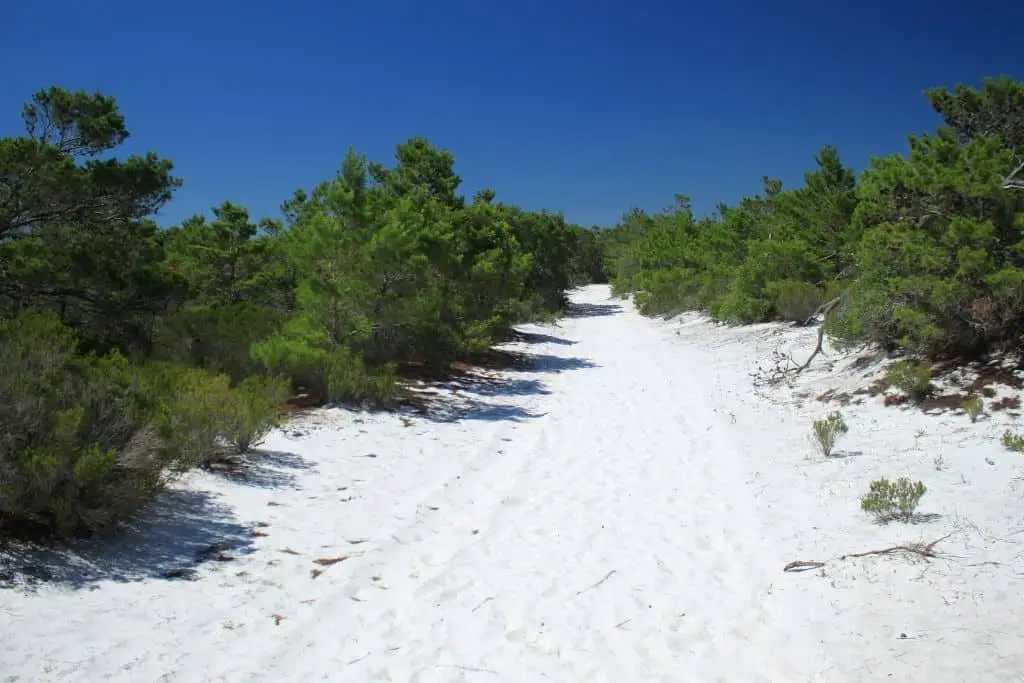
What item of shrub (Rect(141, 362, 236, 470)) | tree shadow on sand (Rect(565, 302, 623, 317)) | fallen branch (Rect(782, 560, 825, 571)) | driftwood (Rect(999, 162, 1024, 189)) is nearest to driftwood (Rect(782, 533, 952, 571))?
fallen branch (Rect(782, 560, 825, 571))

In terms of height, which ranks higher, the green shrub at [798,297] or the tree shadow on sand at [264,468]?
the green shrub at [798,297]

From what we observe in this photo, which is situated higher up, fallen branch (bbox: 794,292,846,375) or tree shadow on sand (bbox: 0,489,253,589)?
fallen branch (bbox: 794,292,846,375)


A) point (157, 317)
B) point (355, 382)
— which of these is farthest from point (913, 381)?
point (157, 317)

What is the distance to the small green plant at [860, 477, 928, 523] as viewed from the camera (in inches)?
232

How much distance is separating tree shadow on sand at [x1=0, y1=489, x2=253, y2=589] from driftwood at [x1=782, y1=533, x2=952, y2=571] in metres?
4.66

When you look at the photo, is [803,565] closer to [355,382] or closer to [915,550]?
[915,550]

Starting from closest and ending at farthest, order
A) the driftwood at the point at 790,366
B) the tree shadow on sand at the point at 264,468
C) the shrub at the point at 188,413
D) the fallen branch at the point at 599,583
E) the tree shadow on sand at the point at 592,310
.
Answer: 1. the fallen branch at the point at 599,583
2. the shrub at the point at 188,413
3. the tree shadow on sand at the point at 264,468
4. the driftwood at the point at 790,366
5. the tree shadow on sand at the point at 592,310

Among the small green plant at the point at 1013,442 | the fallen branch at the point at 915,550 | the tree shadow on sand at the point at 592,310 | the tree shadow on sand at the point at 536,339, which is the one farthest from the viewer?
the tree shadow on sand at the point at 592,310

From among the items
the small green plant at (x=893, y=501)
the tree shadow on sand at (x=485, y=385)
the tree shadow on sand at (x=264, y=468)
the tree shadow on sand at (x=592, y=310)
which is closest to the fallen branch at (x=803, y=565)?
the small green plant at (x=893, y=501)

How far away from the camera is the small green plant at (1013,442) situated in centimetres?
719

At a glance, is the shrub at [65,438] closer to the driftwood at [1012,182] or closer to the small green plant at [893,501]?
the small green plant at [893,501]

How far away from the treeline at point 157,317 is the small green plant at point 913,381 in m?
8.22

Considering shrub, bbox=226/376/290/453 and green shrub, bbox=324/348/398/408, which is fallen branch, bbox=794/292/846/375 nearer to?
green shrub, bbox=324/348/398/408

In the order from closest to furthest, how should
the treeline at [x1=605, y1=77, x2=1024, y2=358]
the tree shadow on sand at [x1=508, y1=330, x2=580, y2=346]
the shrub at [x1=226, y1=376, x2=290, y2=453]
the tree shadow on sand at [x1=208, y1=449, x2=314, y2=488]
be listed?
the tree shadow on sand at [x1=208, y1=449, x2=314, y2=488]
the shrub at [x1=226, y1=376, x2=290, y2=453]
the treeline at [x1=605, y1=77, x2=1024, y2=358]
the tree shadow on sand at [x1=508, y1=330, x2=580, y2=346]
